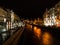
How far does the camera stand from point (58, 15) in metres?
82.6

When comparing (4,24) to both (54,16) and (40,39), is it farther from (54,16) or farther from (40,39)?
(54,16)

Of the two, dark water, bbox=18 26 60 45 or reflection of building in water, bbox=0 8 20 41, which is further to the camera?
dark water, bbox=18 26 60 45

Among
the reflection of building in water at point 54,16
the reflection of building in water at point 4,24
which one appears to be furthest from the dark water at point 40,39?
the reflection of building in water at point 54,16

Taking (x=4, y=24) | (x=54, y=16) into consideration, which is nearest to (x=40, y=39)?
(x=4, y=24)

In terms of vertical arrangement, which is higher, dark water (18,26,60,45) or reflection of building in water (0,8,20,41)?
reflection of building in water (0,8,20,41)

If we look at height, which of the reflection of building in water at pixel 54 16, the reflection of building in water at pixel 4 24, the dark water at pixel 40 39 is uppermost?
the reflection of building in water at pixel 54 16

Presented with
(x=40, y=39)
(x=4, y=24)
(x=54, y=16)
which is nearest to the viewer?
(x=4, y=24)

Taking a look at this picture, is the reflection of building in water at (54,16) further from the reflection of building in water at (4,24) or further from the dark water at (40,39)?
the reflection of building in water at (4,24)

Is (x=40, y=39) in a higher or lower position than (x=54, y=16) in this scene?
lower

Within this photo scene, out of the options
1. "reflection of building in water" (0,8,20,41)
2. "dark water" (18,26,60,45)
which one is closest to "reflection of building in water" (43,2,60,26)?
"dark water" (18,26,60,45)

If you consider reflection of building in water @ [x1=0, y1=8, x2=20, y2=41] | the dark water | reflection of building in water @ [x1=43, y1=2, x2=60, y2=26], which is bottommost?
the dark water

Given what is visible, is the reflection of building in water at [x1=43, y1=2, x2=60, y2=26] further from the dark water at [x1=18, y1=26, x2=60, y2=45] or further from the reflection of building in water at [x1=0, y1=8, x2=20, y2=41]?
the reflection of building in water at [x1=0, y1=8, x2=20, y2=41]

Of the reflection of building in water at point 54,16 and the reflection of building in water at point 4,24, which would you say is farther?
the reflection of building in water at point 54,16

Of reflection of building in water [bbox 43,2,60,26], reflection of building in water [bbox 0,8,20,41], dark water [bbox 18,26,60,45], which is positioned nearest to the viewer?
reflection of building in water [bbox 0,8,20,41]
